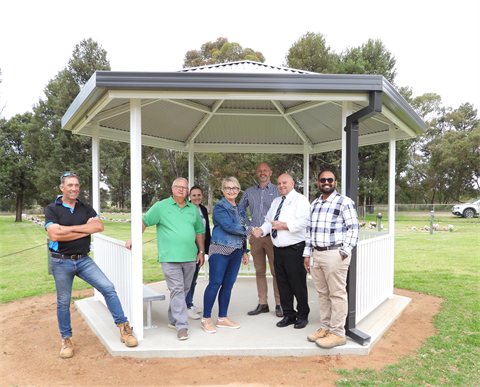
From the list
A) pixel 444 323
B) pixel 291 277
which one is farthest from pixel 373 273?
pixel 291 277

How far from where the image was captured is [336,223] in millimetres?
3570

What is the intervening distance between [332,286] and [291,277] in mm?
591

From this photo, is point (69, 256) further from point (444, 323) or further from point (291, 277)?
point (444, 323)

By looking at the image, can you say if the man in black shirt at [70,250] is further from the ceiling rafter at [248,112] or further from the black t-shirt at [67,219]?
the ceiling rafter at [248,112]

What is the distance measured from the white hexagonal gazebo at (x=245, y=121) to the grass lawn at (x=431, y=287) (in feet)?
2.12

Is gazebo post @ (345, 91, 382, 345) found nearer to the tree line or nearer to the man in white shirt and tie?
the man in white shirt and tie

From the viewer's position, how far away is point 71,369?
136 inches

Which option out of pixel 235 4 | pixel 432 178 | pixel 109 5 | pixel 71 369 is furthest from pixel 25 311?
pixel 432 178

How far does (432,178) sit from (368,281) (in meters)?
37.2

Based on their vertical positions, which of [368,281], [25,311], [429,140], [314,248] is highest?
[429,140]

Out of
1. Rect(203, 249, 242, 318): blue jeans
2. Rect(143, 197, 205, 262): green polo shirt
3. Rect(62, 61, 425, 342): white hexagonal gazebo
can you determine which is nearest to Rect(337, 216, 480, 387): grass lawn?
Rect(62, 61, 425, 342): white hexagonal gazebo

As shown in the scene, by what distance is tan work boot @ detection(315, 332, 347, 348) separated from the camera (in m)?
3.61

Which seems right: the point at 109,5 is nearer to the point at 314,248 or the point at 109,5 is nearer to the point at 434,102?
the point at 314,248

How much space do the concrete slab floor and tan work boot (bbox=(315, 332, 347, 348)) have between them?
0.05 m
